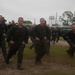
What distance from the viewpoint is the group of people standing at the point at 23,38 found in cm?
1188

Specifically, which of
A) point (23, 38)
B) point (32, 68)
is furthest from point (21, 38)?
point (32, 68)

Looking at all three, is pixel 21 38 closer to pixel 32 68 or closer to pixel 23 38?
pixel 23 38

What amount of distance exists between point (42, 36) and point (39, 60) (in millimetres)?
1002

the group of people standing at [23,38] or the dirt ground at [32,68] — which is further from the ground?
the group of people standing at [23,38]

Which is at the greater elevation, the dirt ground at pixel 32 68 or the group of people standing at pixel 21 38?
the group of people standing at pixel 21 38

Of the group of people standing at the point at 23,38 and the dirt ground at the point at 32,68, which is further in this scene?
the group of people standing at the point at 23,38

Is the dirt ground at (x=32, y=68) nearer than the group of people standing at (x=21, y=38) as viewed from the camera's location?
Yes

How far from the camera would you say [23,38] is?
1192 centimetres

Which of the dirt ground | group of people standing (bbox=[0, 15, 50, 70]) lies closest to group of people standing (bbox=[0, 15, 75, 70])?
group of people standing (bbox=[0, 15, 50, 70])

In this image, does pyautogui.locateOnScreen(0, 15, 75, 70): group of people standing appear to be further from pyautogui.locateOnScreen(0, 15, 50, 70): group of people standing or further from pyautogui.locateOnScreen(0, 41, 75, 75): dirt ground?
pyautogui.locateOnScreen(0, 41, 75, 75): dirt ground

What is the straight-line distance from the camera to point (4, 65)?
12.6m

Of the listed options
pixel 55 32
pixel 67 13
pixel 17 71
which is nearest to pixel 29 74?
pixel 17 71

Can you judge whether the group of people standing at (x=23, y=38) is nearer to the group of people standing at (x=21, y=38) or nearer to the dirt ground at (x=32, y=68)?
the group of people standing at (x=21, y=38)

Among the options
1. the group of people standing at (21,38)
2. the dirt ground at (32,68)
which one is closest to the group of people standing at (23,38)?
the group of people standing at (21,38)
